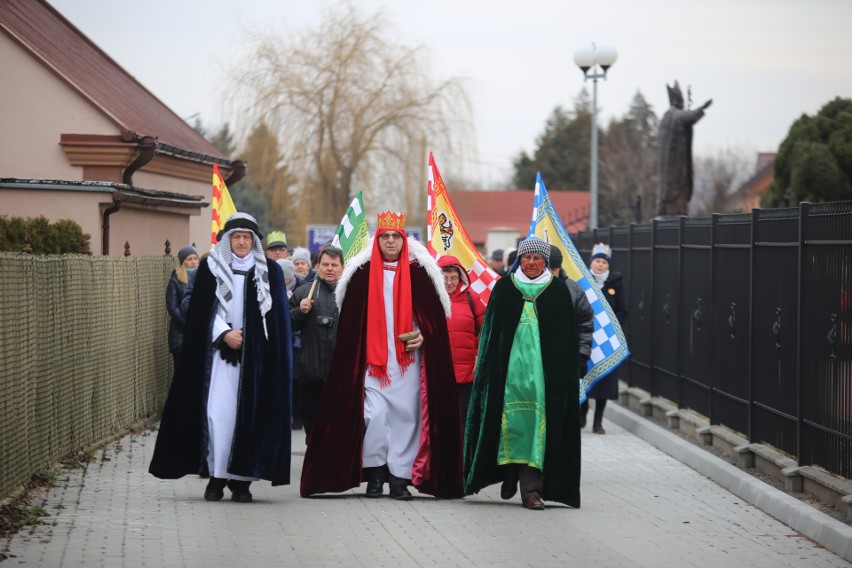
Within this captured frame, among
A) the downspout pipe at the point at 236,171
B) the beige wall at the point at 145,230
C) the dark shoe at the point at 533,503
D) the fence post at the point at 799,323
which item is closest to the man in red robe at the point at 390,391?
the dark shoe at the point at 533,503

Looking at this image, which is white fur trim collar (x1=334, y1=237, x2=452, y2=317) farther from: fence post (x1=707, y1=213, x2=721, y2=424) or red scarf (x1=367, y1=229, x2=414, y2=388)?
fence post (x1=707, y1=213, x2=721, y2=424)

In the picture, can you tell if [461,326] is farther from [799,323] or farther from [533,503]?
[799,323]

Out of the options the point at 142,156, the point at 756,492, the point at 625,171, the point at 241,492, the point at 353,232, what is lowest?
the point at 756,492

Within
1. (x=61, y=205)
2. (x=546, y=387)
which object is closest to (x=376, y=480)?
(x=546, y=387)

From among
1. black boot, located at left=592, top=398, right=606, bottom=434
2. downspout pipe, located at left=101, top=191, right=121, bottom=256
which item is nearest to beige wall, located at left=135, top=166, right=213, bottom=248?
downspout pipe, located at left=101, top=191, right=121, bottom=256

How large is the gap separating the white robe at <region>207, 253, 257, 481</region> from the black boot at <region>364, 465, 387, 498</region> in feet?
3.53

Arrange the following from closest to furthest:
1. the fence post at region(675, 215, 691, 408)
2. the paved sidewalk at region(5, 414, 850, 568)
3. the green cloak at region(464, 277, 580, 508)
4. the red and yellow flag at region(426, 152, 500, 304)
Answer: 1. the paved sidewalk at region(5, 414, 850, 568)
2. the green cloak at region(464, 277, 580, 508)
3. the red and yellow flag at region(426, 152, 500, 304)
4. the fence post at region(675, 215, 691, 408)

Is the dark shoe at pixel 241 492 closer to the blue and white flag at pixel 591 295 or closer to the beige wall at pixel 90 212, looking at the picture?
the blue and white flag at pixel 591 295

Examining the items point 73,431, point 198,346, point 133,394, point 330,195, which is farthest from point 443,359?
point 330,195

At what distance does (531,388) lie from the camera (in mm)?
11312

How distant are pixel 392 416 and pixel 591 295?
4.87m

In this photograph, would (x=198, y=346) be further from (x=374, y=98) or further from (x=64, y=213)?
(x=374, y=98)

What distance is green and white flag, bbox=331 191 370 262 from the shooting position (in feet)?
53.0

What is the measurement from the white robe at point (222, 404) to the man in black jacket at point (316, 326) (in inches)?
86.7
